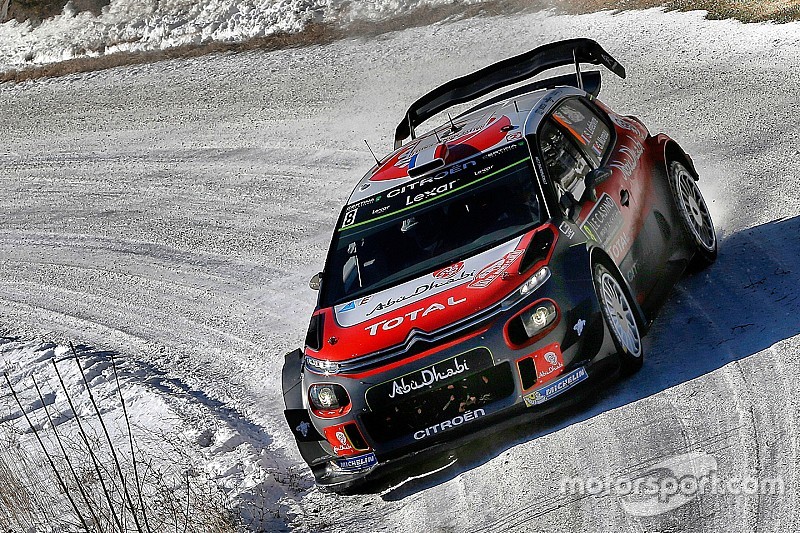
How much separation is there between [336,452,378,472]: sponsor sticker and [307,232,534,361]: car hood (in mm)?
587

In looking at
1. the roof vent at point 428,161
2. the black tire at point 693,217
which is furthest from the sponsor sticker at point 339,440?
the black tire at point 693,217

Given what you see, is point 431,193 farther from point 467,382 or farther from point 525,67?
point 525,67

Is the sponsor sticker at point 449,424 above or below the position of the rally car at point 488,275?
Answer: below

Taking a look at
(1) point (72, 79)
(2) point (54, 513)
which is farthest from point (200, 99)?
(2) point (54, 513)

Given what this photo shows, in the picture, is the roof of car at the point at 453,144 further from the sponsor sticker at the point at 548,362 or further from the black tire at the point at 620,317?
the sponsor sticker at the point at 548,362

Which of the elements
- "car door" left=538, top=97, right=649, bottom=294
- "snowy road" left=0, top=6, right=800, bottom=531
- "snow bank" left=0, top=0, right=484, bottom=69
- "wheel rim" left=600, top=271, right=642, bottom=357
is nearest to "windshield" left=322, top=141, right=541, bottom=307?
"car door" left=538, top=97, right=649, bottom=294

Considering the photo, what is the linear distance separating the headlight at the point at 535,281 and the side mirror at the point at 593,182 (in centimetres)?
98

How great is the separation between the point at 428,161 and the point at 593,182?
1.18 metres

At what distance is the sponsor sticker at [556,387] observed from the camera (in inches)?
253

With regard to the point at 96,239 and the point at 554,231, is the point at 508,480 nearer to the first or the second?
the point at 554,231

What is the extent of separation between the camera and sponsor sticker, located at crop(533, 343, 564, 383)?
638 cm

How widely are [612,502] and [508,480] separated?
769 millimetres

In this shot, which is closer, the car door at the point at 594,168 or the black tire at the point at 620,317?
the black tire at the point at 620,317

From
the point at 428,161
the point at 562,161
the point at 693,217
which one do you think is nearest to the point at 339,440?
the point at 428,161
